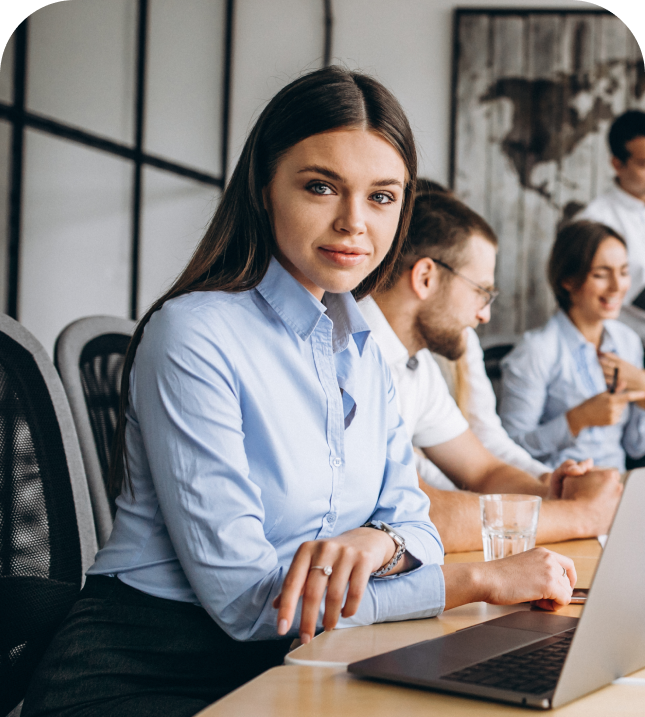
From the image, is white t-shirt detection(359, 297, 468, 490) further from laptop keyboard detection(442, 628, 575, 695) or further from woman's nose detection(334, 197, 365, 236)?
laptop keyboard detection(442, 628, 575, 695)

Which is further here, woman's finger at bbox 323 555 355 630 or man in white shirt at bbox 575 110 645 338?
man in white shirt at bbox 575 110 645 338

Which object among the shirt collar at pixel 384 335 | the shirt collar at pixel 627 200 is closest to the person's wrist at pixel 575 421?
the shirt collar at pixel 384 335

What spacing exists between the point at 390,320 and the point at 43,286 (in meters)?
1.27

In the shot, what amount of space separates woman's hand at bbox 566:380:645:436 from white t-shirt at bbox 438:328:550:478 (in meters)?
0.42

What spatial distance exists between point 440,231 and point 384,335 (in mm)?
300

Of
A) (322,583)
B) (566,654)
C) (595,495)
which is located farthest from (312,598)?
(595,495)

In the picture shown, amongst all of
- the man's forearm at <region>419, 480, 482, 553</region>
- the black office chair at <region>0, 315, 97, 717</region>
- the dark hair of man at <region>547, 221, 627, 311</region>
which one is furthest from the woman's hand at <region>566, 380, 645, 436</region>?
the black office chair at <region>0, 315, 97, 717</region>

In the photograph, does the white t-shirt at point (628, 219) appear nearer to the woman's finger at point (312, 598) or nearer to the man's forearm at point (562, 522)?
the man's forearm at point (562, 522)

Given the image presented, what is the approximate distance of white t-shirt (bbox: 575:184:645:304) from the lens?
3648 millimetres

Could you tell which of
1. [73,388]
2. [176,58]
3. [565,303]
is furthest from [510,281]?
[73,388]

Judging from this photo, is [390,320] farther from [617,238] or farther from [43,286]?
[617,238]

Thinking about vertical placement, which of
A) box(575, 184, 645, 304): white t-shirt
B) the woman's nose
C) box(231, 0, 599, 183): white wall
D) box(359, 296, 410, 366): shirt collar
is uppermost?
box(231, 0, 599, 183): white wall

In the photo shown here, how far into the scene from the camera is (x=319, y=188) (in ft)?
3.32

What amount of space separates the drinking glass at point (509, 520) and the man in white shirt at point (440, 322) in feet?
1.76
